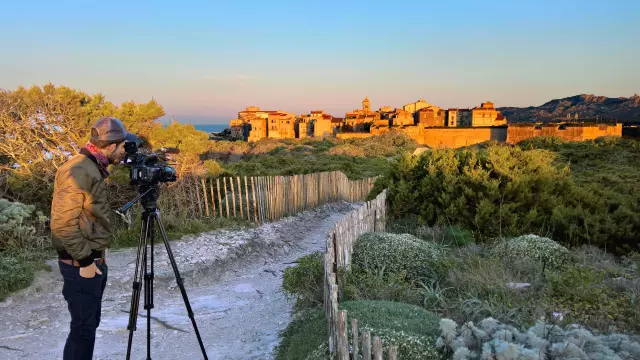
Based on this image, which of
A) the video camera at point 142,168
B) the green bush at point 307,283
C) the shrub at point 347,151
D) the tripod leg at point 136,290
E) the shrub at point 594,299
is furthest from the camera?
the shrub at point 347,151

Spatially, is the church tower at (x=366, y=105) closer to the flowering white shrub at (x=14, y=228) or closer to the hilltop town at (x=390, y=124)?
the hilltop town at (x=390, y=124)

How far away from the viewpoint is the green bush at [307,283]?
4.65 m

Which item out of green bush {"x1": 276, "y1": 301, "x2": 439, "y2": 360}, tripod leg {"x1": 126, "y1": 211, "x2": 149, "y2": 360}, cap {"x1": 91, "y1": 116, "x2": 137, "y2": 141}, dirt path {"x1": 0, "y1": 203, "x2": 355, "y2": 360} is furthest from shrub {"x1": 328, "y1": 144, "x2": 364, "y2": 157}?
cap {"x1": 91, "y1": 116, "x2": 137, "y2": 141}

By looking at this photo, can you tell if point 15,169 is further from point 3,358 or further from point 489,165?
point 489,165

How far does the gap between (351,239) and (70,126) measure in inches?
286

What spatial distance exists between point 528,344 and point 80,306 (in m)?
3.03

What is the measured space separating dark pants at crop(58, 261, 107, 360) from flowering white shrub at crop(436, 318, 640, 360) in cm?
241

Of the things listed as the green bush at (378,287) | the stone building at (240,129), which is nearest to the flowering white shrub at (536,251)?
the green bush at (378,287)

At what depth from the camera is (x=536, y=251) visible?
17.2 ft

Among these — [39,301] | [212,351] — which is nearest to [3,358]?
[39,301]

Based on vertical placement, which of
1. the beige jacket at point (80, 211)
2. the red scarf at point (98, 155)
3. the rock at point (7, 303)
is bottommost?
the rock at point (7, 303)

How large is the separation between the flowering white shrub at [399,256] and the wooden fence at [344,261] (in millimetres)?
195

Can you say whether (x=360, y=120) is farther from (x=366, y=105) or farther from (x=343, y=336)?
(x=343, y=336)

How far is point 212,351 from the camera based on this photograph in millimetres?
4129
